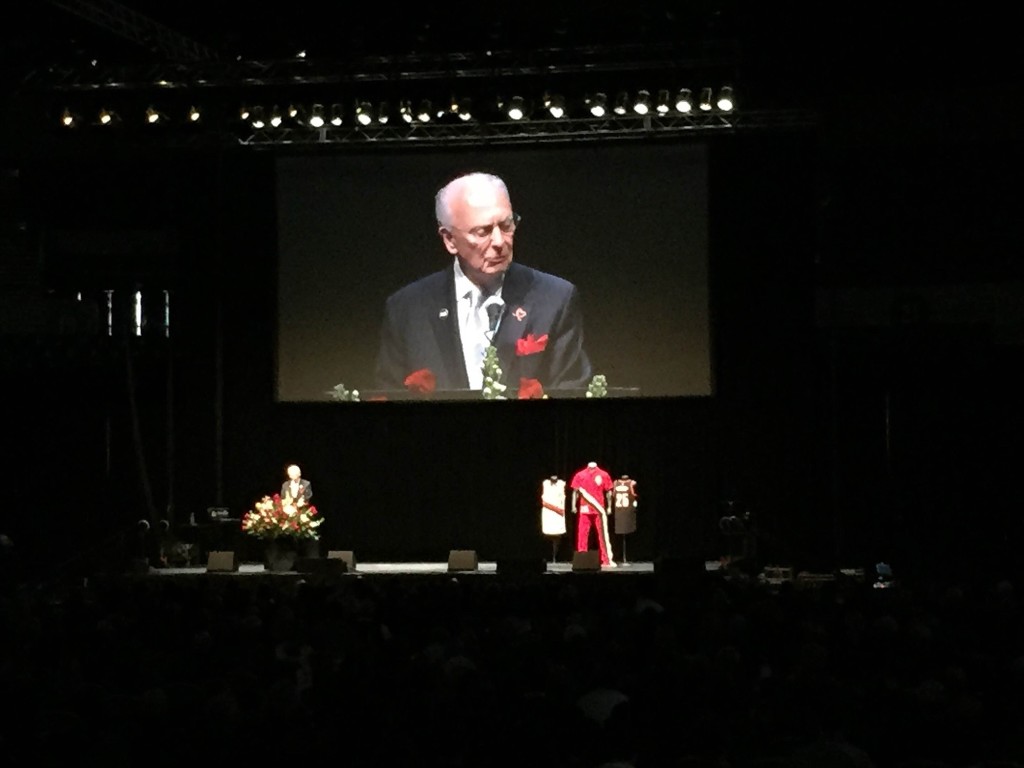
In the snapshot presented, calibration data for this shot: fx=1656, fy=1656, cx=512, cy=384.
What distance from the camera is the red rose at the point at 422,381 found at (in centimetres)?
2033

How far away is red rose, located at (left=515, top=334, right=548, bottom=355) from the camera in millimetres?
20188

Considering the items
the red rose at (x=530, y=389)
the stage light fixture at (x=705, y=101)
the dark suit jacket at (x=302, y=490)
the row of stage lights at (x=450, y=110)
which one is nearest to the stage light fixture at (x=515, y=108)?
the row of stage lights at (x=450, y=110)

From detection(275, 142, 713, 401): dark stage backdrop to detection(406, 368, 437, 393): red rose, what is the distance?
539 millimetres

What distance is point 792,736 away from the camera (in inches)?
221

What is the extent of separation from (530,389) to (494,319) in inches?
37.8

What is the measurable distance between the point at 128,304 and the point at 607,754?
1718 centimetres

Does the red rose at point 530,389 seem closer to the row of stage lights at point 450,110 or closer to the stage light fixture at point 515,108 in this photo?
the row of stage lights at point 450,110

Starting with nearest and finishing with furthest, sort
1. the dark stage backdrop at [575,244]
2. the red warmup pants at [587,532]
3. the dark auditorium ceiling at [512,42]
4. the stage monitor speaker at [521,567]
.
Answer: the stage monitor speaker at [521,567]
the dark auditorium ceiling at [512,42]
the red warmup pants at [587,532]
the dark stage backdrop at [575,244]

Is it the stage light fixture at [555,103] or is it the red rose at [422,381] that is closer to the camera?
the stage light fixture at [555,103]

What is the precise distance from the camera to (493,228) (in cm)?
2044

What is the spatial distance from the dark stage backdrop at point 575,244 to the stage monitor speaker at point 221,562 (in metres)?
3.19

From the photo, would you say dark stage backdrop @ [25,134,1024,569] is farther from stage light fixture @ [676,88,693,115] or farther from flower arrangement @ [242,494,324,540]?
stage light fixture @ [676,88,693,115]

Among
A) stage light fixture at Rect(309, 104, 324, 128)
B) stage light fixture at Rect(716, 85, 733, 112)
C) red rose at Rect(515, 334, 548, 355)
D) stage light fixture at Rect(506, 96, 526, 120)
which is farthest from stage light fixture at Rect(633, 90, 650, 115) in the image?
stage light fixture at Rect(309, 104, 324, 128)

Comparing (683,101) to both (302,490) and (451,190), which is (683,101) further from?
(302,490)
